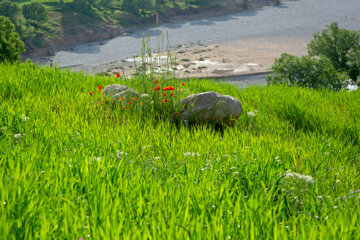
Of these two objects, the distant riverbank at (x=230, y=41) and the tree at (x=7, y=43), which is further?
the distant riverbank at (x=230, y=41)

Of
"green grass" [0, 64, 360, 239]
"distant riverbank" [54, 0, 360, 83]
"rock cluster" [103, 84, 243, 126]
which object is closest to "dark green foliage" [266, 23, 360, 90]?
"distant riverbank" [54, 0, 360, 83]

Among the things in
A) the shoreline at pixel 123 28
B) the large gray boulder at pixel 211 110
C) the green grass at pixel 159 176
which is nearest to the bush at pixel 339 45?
the green grass at pixel 159 176

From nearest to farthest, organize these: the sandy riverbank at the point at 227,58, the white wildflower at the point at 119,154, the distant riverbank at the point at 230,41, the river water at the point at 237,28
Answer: the white wildflower at the point at 119,154, the sandy riverbank at the point at 227,58, the distant riverbank at the point at 230,41, the river water at the point at 237,28

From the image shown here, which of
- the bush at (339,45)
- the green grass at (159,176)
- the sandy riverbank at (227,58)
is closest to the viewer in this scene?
the green grass at (159,176)

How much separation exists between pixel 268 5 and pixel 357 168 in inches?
3591

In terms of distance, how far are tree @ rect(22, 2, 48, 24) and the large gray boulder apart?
2382 inches

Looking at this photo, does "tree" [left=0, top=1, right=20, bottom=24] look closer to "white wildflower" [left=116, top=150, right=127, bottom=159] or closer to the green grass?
the green grass

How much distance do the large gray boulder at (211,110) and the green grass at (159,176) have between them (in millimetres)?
269

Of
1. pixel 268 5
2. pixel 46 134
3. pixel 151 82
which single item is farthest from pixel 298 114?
pixel 268 5

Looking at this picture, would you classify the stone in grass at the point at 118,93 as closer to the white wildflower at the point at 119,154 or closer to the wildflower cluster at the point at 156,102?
the wildflower cluster at the point at 156,102

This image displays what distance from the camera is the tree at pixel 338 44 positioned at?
33.2 metres

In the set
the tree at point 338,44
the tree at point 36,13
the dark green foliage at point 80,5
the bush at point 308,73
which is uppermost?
the dark green foliage at point 80,5

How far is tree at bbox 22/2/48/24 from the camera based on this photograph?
201 ft

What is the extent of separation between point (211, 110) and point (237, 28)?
65333mm
